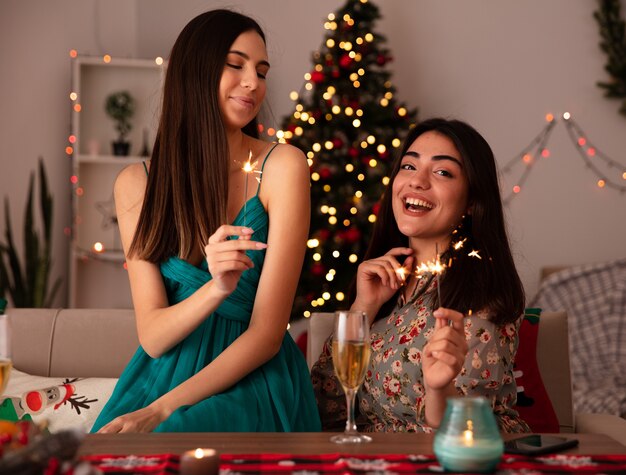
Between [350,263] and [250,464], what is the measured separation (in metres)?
3.45

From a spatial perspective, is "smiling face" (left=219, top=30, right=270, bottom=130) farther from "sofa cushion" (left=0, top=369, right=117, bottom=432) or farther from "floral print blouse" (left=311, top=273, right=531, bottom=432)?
"sofa cushion" (left=0, top=369, right=117, bottom=432)

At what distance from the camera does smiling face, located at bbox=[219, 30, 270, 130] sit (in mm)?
2100

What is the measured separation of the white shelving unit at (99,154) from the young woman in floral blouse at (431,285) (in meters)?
3.24

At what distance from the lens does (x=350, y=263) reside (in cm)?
465

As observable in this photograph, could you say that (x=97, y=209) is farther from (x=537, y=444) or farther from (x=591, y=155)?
(x=537, y=444)

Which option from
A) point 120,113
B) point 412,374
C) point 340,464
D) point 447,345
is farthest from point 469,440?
point 120,113

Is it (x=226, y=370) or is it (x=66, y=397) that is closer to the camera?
(x=226, y=370)

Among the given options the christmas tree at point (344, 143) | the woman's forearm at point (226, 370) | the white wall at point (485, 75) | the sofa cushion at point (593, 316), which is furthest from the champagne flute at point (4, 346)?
the white wall at point (485, 75)

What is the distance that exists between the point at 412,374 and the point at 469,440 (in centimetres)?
88

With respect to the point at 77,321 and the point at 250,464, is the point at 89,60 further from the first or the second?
the point at 250,464

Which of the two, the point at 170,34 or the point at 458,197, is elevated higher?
the point at 170,34

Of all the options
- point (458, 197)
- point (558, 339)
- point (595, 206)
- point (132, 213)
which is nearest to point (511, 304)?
point (458, 197)

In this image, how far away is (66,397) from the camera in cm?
236

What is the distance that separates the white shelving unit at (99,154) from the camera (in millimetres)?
5230
